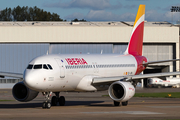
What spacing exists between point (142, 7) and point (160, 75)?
41.7 feet

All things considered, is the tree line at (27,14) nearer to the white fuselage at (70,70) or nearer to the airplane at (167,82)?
the airplane at (167,82)

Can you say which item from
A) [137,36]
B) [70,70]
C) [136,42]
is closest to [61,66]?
[70,70]

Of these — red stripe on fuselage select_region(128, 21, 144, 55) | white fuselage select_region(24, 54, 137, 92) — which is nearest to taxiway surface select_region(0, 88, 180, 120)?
white fuselage select_region(24, 54, 137, 92)

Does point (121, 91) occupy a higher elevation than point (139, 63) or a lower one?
lower

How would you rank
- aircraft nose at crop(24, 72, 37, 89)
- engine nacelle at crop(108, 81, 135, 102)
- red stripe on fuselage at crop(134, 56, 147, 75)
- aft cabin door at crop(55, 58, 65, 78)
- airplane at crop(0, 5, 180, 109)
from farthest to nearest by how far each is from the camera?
1. red stripe on fuselage at crop(134, 56, 147, 75)
2. engine nacelle at crop(108, 81, 135, 102)
3. aft cabin door at crop(55, 58, 65, 78)
4. airplane at crop(0, 5, 180, 109)
5. aircraft nose at crop(24, 72, 37, 89)

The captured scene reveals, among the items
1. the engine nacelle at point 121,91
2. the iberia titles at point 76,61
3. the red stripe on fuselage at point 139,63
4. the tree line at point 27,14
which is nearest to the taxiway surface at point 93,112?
the engine nacelle at point 121,91

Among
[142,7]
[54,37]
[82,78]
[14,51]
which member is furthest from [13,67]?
[82,78]

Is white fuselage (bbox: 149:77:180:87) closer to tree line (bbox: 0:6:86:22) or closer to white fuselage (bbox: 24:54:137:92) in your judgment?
white fuselage (bbox: 24:54:137:92)

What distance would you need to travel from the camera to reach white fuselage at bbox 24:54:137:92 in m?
26.2

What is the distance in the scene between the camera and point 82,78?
98.9ft

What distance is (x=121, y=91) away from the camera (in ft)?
97.0

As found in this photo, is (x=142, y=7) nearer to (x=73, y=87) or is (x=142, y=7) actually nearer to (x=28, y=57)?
(x=73, y=87)

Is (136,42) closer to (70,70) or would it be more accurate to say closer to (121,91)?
(121,91)

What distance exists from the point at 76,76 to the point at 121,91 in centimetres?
389
